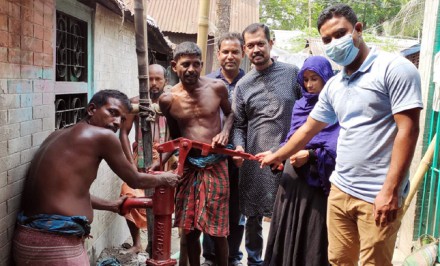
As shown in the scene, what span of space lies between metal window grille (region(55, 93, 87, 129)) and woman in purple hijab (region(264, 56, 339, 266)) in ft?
6.03

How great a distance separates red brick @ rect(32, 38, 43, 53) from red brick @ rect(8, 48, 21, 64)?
0.71ft

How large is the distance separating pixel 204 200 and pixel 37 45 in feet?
5.07

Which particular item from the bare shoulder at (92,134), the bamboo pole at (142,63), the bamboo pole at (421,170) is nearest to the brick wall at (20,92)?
the bare shoulder at (92,134)

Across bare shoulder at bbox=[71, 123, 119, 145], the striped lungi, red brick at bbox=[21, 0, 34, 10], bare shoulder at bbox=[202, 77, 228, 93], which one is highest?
red brick at bbox=[21, 0, 34, 10]

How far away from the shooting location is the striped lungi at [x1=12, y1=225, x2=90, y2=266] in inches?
96.5

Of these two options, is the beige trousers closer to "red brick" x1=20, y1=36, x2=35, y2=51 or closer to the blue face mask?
the blue face mask

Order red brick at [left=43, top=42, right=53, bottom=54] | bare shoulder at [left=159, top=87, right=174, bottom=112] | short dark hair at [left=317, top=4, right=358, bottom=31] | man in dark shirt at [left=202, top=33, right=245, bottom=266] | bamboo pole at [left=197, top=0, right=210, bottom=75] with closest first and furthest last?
short dark hair at [left=317, top=4, right=358, bottom=31]
red brick at [left=43, top=42, right=53, bottom=54]
bare shoulder at [left=159, top=87, right=174, bottom=112]
man in dark shirt at [left=202, top=33, right=245, bottom=266]
bamboo pole at [left=197, top=0, right=210, bottom=75]

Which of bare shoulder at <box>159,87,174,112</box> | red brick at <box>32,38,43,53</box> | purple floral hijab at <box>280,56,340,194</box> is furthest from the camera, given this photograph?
bare shoulder at <box>159,87,174,112</box>

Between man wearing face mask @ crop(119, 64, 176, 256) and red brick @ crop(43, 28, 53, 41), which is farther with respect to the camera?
man wearing face mask @ crop(119, 64, 176, 256)

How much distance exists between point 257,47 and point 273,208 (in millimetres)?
1274

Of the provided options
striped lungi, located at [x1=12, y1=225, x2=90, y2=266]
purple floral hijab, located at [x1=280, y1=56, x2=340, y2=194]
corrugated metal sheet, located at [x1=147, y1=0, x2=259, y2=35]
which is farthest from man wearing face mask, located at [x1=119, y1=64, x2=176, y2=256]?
corrugated metal sheet, located at [x1=147, y1=0, x2=259, y2=35]

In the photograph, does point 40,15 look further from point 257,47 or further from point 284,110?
point 284,110

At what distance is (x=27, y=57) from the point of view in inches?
107

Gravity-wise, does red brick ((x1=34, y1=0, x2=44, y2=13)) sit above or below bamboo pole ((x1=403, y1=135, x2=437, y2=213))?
above
